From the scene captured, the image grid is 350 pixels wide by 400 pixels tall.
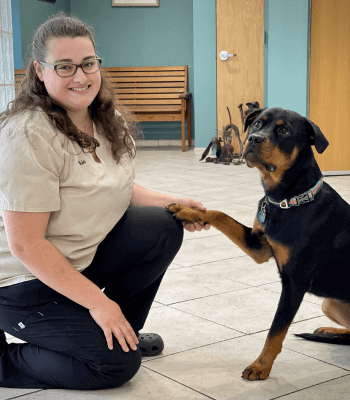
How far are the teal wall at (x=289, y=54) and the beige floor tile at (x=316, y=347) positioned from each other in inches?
159

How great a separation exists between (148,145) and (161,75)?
1141 millimetres

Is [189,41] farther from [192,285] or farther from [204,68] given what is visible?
[192,285]

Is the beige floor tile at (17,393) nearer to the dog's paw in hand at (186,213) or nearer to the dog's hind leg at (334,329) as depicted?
the dog's paw in hand at (186,213)

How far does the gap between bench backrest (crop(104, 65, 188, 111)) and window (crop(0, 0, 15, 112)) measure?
14.0 ft

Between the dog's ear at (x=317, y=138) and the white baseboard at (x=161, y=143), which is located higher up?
the dog's ear at (x=317, y=138)

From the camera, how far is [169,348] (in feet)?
6.21

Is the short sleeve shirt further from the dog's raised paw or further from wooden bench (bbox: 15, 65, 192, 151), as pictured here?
wooden bench (bbox: 15, 65, 192, 151)

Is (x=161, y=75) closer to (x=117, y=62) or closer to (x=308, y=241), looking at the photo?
(x=117, y=62)

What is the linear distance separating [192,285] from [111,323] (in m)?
0.99

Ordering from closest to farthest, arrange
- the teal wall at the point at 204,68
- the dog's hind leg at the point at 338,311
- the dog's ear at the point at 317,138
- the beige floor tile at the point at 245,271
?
1. the dog's ear at the point at 317,138
2. the dog's hind leg at the point at 338,311
3. the beige floor tile at the point at 245,271
4. the teal wall at the point at 204,68

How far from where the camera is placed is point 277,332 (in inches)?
65.2

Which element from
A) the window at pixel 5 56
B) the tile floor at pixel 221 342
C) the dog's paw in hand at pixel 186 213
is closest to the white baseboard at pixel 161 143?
the window at pixel 5 56

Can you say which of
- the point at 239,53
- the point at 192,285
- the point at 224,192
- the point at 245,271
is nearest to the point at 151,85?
the point at 239,53

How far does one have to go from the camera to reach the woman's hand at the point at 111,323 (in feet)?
5.09
